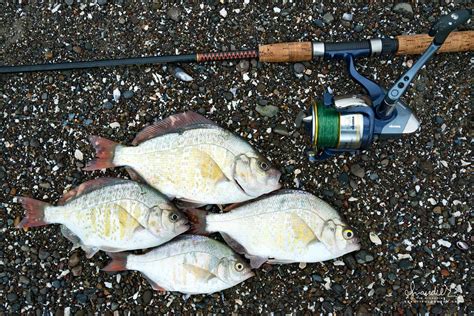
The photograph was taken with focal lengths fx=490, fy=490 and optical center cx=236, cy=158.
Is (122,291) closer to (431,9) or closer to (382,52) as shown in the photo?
(382,52)

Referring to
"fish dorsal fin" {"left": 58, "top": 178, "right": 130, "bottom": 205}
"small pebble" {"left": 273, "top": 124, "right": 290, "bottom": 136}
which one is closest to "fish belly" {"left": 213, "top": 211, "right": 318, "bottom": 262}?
"small pebble" {"left": 273, "top": 124, "right": 290, "bottom": 136}

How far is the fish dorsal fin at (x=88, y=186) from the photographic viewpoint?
330 cm

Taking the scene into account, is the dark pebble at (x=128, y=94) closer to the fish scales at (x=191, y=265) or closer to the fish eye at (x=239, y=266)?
the fish scales at (x=191, y=265)

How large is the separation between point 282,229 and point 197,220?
0.57 metres

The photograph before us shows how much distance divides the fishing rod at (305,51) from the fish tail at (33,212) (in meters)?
0.92

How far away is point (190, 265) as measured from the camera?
3229 millimetres

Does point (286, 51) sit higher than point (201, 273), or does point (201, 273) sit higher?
point (286, 51)

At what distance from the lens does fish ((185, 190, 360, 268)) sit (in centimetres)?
322

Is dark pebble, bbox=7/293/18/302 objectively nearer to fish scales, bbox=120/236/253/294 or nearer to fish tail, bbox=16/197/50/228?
fish tail, bbox=16/197/50/228

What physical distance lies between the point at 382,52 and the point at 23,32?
2.61 metres

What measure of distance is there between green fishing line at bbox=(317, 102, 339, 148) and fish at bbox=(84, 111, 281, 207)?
392mm

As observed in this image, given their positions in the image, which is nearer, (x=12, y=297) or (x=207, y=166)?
(x=207, y=166)
